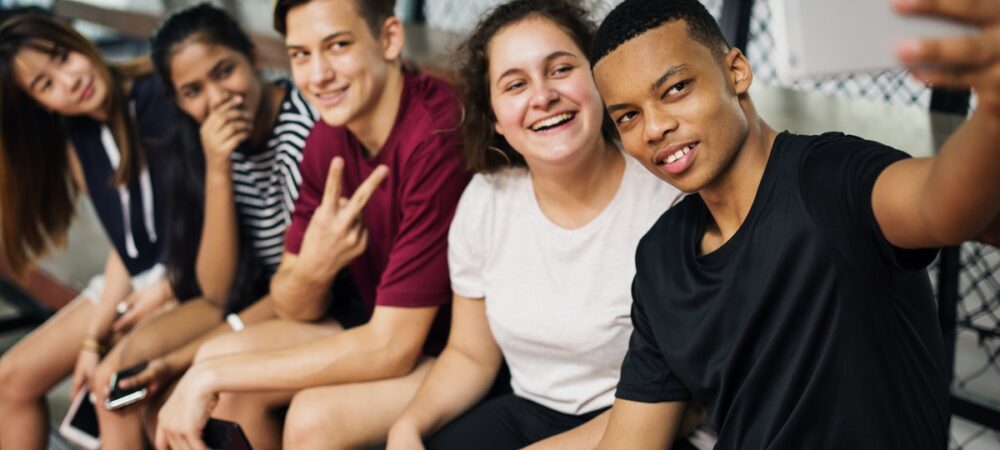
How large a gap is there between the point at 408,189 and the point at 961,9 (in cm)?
122

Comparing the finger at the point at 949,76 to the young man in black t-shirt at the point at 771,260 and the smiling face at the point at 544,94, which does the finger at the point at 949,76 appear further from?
the smiling face at the point at 544,94

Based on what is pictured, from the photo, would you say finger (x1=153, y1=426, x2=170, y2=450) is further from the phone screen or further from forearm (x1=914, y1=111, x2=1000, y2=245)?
forearm (x1=914, y1=111, x2=1000, y2=245)

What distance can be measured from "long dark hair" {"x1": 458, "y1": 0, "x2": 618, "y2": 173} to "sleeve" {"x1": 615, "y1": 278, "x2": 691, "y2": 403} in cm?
37

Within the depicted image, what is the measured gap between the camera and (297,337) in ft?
6.68

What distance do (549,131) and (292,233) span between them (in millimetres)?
761

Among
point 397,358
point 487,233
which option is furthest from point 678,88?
point 397,358

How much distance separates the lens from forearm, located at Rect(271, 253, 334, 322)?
1946mm

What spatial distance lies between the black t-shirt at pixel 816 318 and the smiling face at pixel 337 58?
0.84m

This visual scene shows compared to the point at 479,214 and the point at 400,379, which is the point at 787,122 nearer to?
the point at 479,214

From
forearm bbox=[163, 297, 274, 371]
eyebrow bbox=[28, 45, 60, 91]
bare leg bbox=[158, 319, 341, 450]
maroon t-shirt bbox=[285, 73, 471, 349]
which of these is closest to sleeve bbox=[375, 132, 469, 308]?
maroon t-shirt bbox=[285, 73, 471, 349]

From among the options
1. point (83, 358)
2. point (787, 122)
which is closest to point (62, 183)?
point (83, 358)

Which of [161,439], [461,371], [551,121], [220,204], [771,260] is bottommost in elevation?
[161,439]

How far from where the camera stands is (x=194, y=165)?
2.40 meters

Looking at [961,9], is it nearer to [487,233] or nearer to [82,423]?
[487,233]
